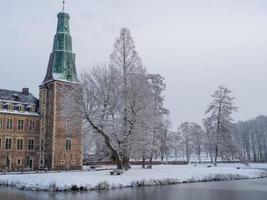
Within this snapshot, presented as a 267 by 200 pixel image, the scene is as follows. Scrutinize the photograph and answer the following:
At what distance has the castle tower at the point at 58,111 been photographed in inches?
2377

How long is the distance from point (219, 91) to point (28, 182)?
4126 cm

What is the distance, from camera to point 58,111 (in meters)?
61.0

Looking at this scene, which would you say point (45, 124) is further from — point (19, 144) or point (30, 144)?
point (19, 144)

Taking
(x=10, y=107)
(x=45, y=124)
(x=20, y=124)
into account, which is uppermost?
(x=10, y=107)

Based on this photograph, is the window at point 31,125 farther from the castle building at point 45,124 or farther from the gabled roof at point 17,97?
the gabled roof at point 17,97

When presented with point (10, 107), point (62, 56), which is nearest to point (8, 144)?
point (10, 107)

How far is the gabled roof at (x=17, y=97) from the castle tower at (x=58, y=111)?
2404 millimetres

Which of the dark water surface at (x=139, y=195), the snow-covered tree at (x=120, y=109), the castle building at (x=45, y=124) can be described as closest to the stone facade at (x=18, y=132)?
the castle building at (x=45, y=124)

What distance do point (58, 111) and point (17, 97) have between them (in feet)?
27.1

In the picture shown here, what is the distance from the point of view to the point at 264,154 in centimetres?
9900

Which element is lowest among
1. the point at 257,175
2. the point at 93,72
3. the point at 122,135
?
the point at 257,175

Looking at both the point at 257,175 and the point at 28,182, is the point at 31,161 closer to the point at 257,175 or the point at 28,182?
the point at 28,182

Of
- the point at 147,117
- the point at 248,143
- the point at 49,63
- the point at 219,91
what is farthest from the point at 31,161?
the point at 248,143

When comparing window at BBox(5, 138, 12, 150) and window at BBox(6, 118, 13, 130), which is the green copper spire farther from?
window at BBox(5, 138, 12, 150)
